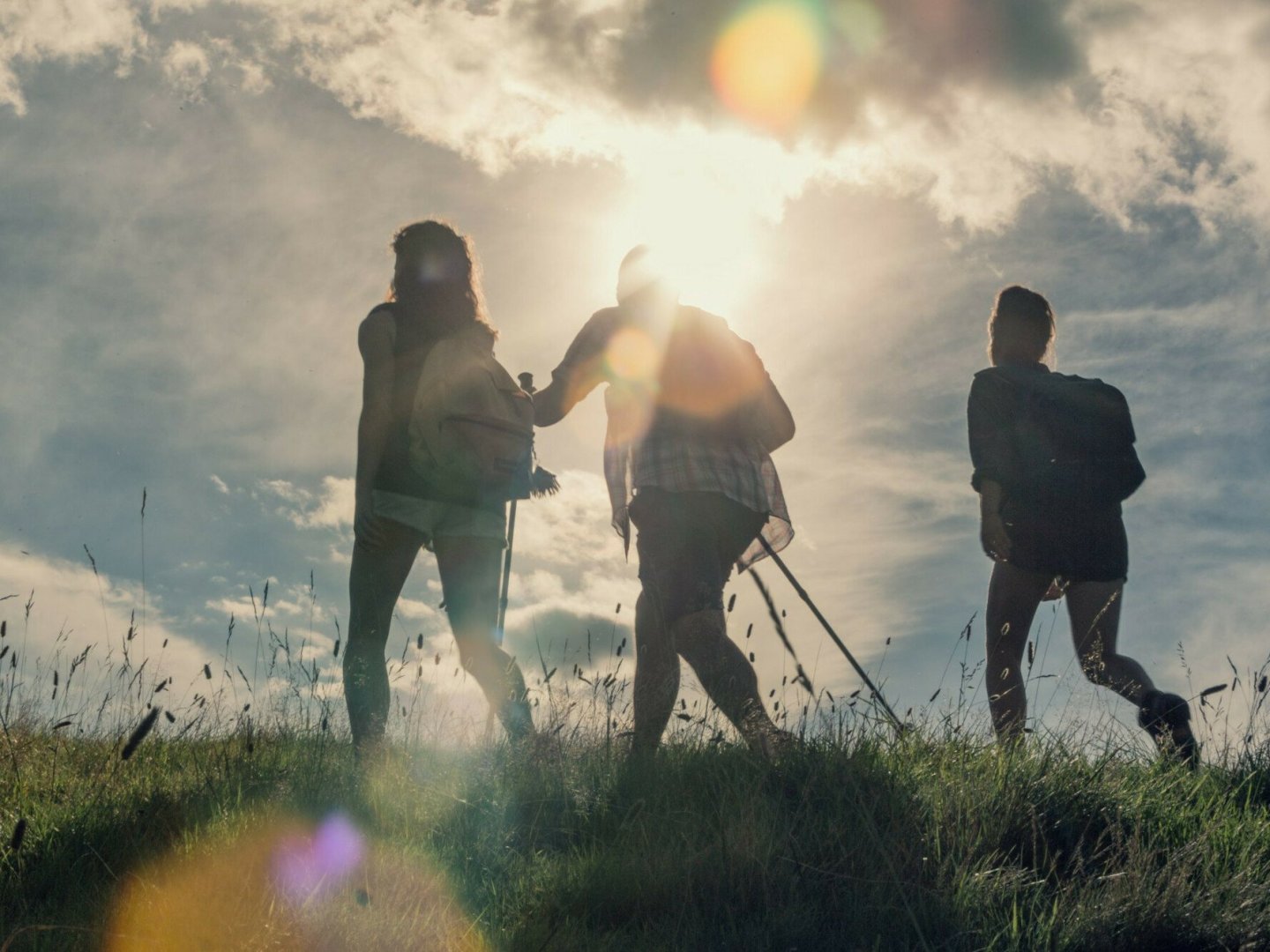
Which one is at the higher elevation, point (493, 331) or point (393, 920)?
point (493, 331)

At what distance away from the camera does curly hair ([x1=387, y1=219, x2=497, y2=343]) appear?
5152mm

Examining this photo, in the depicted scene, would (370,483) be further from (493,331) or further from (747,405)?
(747,405)

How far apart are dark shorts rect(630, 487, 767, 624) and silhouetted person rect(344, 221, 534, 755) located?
76cm

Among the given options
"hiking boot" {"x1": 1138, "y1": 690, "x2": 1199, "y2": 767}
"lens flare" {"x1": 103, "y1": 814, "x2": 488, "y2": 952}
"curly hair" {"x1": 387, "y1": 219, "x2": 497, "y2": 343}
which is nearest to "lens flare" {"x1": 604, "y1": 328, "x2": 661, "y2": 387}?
"curly hair" {"x1": 387, "y1": 219, "x2": 497, "y2": 343}

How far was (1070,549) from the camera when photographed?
5090 mm

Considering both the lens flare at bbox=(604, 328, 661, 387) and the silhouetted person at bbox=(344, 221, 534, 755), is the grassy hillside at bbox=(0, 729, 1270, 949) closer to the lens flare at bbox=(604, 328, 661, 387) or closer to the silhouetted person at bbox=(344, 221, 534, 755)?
the silhouetted person at bbox=(344, 221, 534, 755)

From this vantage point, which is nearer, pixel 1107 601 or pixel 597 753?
pixel 597 753

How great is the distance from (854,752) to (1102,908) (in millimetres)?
1223

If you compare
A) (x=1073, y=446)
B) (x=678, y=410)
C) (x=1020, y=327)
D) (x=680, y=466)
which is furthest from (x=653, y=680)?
(x=1020, y=327)

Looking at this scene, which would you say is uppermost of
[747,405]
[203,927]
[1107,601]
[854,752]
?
[747,405]

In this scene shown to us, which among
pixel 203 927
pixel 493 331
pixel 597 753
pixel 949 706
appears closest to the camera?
pixel 203 927

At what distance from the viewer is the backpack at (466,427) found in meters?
4.89

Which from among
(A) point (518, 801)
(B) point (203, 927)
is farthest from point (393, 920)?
(A) point (518, 801)

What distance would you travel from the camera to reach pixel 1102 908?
309cm
